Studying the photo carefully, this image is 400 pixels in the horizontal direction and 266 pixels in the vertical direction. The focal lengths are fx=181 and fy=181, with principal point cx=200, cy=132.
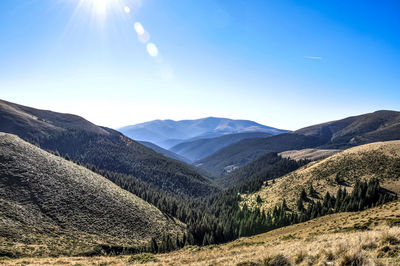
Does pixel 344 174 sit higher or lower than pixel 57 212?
higher

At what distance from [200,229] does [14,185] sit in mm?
64378

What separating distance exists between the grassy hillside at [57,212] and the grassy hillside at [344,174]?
63.1 m

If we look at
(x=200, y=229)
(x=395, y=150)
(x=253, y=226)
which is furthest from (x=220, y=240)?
(x=395, y=150)

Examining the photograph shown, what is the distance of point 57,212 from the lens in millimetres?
56000

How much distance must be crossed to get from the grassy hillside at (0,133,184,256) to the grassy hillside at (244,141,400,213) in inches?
2486

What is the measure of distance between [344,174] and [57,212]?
124601 millimetres

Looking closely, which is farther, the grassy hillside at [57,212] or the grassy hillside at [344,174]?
the grassy hillside at [344,174]

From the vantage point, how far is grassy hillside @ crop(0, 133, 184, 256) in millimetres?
41750

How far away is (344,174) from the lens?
93500 millimetres

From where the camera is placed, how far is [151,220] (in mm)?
78000

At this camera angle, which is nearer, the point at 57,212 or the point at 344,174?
the point at 57,212

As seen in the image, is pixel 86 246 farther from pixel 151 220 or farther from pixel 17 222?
pixel 151 220

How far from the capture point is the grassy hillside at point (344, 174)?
82.5 meters

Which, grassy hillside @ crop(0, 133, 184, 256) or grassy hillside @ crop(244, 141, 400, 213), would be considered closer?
grassy hillside @ crop(0, 133, 184, 256)
